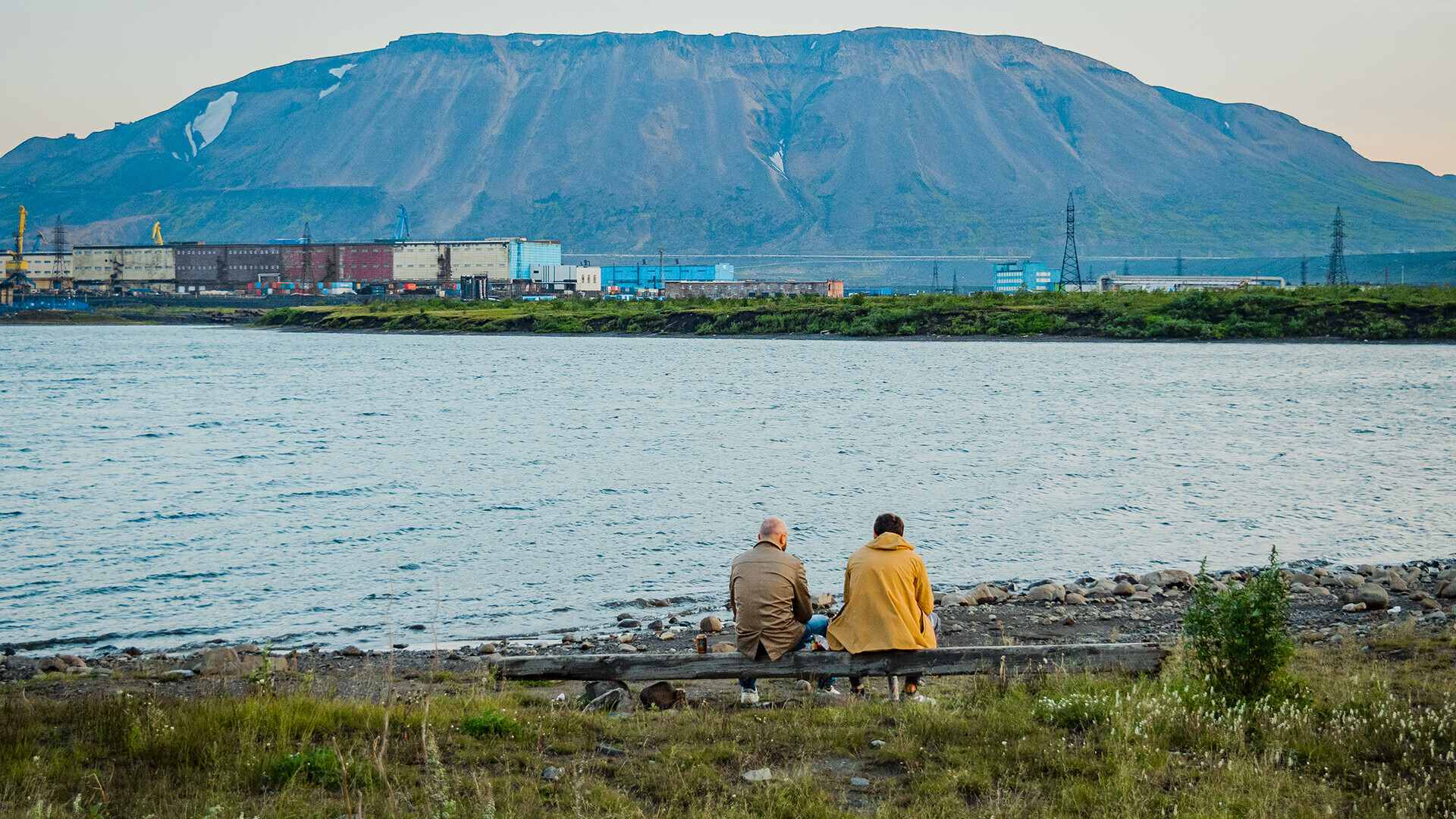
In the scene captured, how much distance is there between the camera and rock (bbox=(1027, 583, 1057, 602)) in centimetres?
1508

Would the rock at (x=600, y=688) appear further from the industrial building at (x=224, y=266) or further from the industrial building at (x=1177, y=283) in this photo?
the industrial building at (x=224, y=266)

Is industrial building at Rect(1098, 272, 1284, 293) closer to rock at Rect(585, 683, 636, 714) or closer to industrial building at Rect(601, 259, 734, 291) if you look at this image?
industrial building at Rect(601, 259, 734, 291)

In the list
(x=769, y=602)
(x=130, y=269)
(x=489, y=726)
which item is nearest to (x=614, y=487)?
(x=769, y=602)

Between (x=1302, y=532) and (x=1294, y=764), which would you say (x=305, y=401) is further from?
(x=1294, y=764)

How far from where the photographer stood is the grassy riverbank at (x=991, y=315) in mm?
89562

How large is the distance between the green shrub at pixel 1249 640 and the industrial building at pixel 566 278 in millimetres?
150922

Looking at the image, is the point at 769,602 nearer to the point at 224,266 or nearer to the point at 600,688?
the point at 600,688

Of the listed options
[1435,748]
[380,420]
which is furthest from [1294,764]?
[380,420]

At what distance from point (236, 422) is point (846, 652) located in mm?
40081

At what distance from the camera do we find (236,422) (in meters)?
43.3

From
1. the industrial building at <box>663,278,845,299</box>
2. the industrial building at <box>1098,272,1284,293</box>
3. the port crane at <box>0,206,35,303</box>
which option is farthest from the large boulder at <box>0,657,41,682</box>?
the port crane at <box>0,206,35,303</box>

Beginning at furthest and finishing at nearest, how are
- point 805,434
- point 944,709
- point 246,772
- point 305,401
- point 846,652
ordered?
point 305,401 < point 805,434 < point 846,652 < point 944,709 < point 246,772

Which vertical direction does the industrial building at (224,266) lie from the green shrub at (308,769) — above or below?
above

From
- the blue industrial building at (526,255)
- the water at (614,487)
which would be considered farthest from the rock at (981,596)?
the blue industrial building at (526,255)
